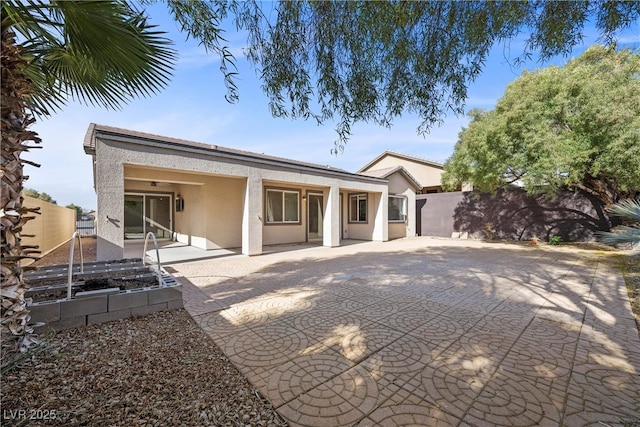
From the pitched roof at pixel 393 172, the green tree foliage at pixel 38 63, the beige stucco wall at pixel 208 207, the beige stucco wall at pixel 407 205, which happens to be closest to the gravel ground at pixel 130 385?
the green tree foliage at pixel 38 63

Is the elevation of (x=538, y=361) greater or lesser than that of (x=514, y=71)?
lesser

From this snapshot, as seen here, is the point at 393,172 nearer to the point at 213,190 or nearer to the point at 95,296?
the point at 213,190

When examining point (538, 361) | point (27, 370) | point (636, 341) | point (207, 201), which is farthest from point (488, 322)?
point (207, 201)

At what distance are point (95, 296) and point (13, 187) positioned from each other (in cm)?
182

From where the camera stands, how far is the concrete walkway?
2371 mm

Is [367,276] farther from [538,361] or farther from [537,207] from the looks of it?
[537,207]

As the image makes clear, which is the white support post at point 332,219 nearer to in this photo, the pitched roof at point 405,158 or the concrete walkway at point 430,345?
the concrete walkway at point 430,345

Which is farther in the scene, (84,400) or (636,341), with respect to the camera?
(636,341)

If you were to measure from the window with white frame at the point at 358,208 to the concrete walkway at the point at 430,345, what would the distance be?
9344 millimetres

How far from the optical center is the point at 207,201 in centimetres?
1166

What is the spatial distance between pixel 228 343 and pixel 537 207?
16873 mm

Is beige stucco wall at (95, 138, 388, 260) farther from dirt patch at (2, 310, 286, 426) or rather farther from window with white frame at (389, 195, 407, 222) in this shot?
dirt patch at (2, 310, 286, 426)

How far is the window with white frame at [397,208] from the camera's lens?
17.3 m

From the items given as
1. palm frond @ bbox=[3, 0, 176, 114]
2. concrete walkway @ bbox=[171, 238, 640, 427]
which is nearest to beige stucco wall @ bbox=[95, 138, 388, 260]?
concrete walkway @ bbox=[171, 238, 640, 427]
